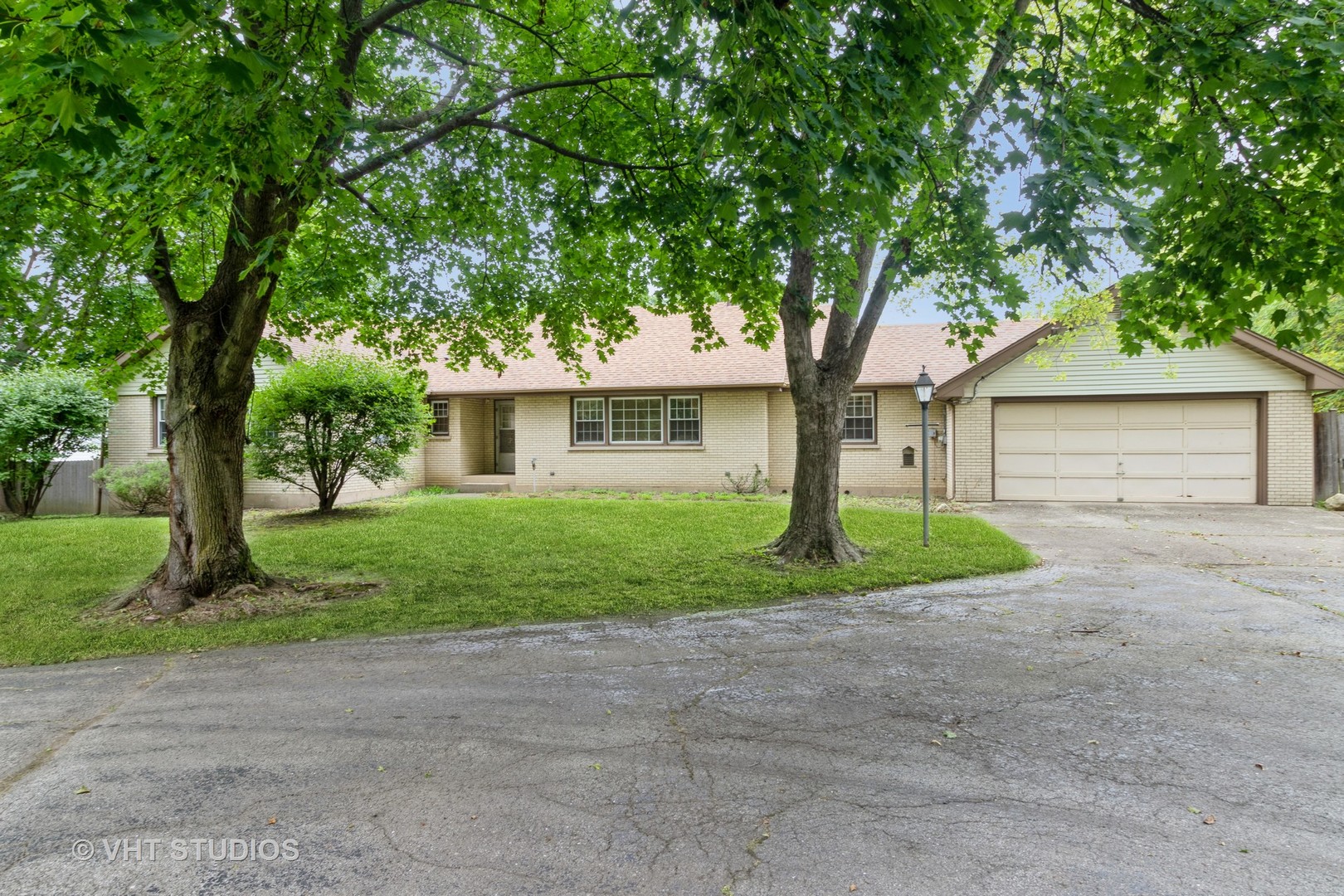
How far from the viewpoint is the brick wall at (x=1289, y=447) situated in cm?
1395

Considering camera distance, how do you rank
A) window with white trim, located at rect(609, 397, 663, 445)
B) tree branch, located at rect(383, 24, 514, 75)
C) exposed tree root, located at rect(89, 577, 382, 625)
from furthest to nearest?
window with white trim, located at rect(609, 397, 663, 445) → tree branch, located at rect(383, 24, 514, 75) → exposed tree root, located at rect(89, 577, 382, 625)

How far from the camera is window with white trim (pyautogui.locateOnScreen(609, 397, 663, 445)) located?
17781mm

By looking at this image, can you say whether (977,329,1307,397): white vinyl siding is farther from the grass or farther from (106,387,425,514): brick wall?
(106,387,425,514): brick wall

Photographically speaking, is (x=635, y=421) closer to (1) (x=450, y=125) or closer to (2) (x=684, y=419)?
(2) (x=684, y=419)

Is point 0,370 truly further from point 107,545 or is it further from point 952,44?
point 952,44

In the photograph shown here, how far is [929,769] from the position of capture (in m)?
3.28

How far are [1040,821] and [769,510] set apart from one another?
1058cm

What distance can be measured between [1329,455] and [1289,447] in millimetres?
1243

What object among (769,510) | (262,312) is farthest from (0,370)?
(769,510)

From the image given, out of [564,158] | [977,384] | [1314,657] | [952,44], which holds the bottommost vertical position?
[1314,657]

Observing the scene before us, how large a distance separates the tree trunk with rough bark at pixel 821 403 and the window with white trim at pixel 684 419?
8615 mm

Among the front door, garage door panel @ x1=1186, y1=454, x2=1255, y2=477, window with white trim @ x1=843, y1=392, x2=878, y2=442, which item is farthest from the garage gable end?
the front door

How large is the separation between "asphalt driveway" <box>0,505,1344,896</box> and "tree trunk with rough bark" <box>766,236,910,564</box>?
2.81 metres

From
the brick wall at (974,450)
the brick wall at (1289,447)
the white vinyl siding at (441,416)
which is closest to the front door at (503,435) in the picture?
the white vinyl siding at (441,416)
